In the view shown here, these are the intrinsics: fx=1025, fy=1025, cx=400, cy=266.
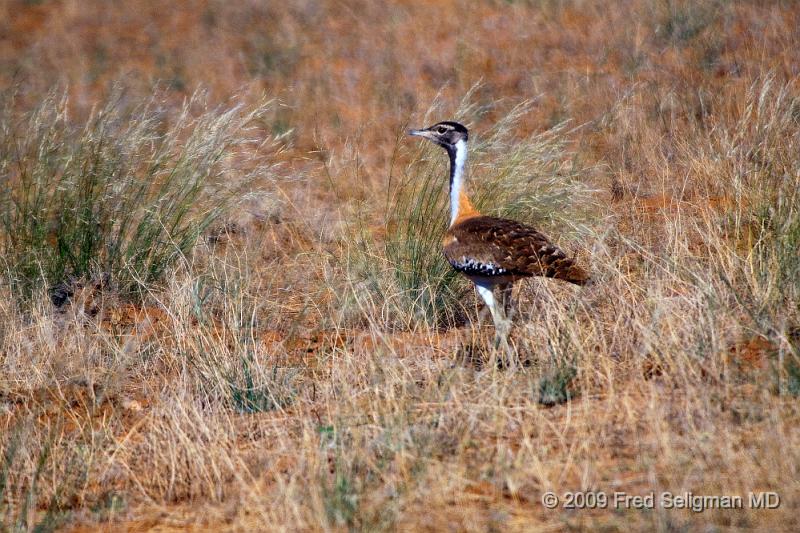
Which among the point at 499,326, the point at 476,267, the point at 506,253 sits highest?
the point at 506,253

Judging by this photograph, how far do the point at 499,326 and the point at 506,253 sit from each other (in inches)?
16.7

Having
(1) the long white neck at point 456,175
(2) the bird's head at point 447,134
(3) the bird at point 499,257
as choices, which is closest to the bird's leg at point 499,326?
(3) the bird at point 499,257

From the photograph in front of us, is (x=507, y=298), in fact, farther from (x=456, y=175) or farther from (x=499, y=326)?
(x=456, y=175)

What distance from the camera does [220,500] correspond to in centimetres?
447

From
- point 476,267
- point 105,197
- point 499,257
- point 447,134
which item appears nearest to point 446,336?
point 476,267

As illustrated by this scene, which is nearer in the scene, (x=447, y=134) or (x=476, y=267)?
(x=476, y=267)

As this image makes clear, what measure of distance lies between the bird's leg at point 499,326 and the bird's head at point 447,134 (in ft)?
3.38

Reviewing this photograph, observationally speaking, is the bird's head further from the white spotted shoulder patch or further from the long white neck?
the white spotted shoulder patch

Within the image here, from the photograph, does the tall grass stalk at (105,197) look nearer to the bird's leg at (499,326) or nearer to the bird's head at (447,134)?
the bird's head at (447,134)

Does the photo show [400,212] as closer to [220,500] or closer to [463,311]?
[463,311]

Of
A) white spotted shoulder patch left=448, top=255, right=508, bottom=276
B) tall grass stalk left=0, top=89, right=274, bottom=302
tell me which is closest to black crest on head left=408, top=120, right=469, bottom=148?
white spotted shoulder patch left=448, top=255, right=508, bottom=276

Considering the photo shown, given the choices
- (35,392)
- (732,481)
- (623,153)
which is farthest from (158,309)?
(732,481)

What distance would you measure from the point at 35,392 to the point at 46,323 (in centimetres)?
59

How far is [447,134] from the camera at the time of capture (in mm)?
6680
